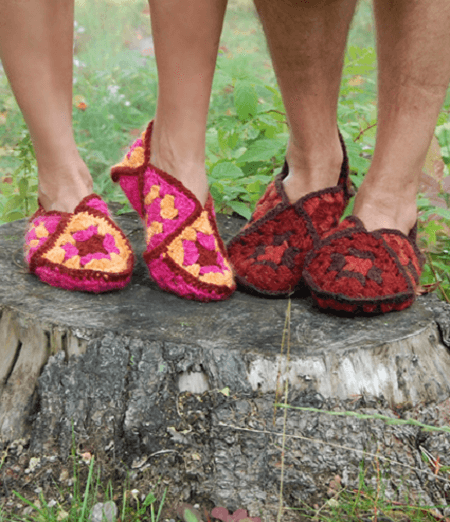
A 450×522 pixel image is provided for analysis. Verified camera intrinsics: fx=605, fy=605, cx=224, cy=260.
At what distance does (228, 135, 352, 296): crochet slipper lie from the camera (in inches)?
55.0

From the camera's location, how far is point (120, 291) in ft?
4.57

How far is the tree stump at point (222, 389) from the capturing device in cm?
115

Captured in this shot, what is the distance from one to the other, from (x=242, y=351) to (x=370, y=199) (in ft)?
1.65

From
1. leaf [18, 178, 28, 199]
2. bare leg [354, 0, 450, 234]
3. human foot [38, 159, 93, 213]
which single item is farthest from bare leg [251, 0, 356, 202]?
leaf [18, 178, 28, 199]

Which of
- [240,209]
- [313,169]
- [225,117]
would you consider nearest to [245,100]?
[225,117]

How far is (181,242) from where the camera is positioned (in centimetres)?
139

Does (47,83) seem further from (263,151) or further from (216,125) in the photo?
(216,125)

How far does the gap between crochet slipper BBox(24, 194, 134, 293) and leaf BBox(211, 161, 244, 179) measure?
411 millimetres

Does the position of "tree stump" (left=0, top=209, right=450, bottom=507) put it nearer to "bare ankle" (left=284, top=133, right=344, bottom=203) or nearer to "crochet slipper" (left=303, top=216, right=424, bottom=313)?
"crochet slipper" (left=303, top=216, right=424, bottom=313)

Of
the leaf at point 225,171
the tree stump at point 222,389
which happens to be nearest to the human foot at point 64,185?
the tree stump at point 222,389

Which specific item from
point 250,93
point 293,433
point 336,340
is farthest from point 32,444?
point 250,93

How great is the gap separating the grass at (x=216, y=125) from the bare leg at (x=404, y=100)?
22cm

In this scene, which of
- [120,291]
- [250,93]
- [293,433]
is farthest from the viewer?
[250,93]

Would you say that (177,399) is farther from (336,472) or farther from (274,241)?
(274,241)
